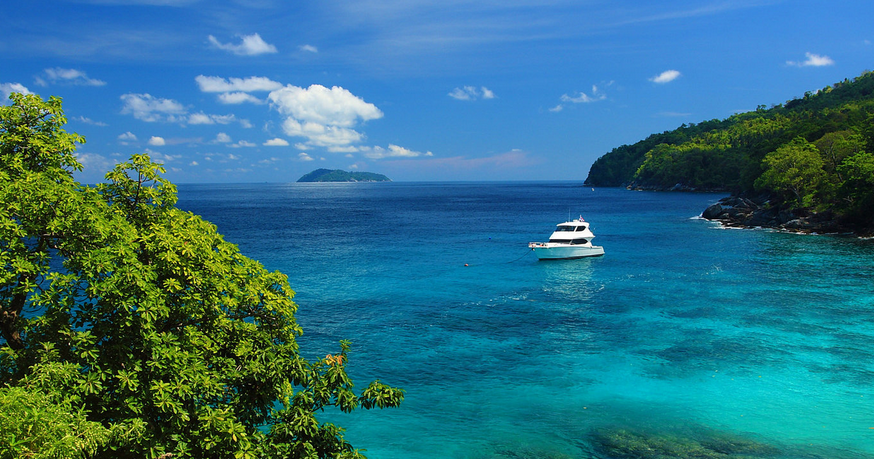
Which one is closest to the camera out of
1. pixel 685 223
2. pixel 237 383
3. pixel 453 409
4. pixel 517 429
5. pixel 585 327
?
pixel 237 383

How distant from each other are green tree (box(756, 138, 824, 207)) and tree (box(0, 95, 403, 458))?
85363mm

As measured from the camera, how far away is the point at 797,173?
77625mm

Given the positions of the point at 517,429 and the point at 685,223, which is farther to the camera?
the point at 685,223

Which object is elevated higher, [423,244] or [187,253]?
[187,253]

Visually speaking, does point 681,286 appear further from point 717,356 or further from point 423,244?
point 423,244

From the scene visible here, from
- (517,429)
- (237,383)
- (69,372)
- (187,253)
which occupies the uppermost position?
(187,253)

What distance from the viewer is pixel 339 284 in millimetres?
46656

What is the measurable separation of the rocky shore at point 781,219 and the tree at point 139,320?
260ft

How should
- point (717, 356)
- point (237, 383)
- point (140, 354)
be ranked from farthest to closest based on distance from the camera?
point (717, 356) → point (237, 383) → point (140, 354)

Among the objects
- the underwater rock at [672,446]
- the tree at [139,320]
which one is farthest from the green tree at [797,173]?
the tree at [139,320]

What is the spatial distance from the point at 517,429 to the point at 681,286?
30.1 meters

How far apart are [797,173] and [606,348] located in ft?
221

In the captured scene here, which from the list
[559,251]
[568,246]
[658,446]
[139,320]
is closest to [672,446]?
[658,446]

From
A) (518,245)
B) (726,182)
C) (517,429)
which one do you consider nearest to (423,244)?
(518,245)
